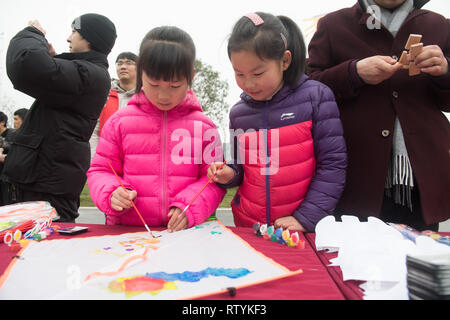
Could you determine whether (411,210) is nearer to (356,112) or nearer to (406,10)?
(356,112)

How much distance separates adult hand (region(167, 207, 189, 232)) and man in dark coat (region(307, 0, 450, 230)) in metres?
0.55

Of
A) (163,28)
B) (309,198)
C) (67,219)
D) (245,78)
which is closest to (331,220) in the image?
(309,198)

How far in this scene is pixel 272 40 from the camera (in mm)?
1011

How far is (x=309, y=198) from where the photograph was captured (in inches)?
40.1

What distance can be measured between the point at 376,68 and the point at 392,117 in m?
0.19

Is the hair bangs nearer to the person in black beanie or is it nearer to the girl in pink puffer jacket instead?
the girl in pink puffer jacket

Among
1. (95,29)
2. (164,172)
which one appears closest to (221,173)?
(164,172)

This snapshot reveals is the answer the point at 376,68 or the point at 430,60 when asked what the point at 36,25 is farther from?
the point at 430,60

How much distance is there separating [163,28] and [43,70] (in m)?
0.58

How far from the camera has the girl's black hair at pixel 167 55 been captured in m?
0.97

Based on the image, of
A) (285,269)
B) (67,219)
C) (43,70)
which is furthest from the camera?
(67,219)

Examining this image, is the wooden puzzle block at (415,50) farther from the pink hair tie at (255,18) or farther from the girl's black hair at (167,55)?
the girl's black hair at (167,55)

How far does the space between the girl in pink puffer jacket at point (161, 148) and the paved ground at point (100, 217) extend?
9.76ft

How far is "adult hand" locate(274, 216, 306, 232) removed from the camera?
0.99 m
